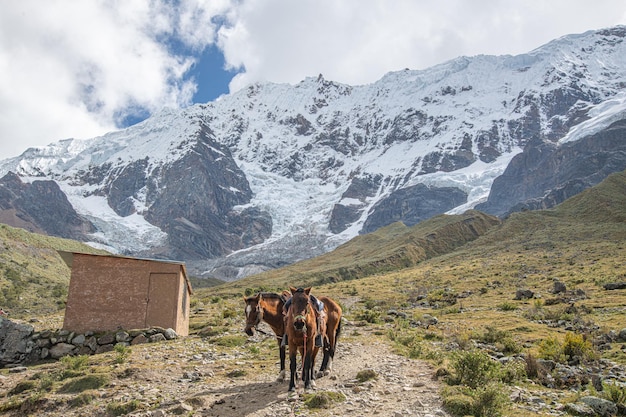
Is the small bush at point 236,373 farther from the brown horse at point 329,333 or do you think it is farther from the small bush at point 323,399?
the small bush at point 323,399

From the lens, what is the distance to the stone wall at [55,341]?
72.4 ft

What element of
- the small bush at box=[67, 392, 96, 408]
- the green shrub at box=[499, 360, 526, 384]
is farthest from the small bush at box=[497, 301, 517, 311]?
the small bush at box=[67, 392, 96, 408]

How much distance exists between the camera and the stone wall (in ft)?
72.4

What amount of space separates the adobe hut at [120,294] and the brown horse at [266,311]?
1002 cm

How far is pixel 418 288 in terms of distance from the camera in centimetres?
5616

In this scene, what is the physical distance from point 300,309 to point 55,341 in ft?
49.7

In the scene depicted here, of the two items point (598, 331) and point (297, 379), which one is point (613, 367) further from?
point (297, 379)

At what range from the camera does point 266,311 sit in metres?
16.0

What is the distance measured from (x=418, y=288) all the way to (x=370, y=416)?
1822 inches

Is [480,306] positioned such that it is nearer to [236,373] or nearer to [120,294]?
[120,294]

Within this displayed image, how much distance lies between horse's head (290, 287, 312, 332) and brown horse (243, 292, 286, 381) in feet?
7.64

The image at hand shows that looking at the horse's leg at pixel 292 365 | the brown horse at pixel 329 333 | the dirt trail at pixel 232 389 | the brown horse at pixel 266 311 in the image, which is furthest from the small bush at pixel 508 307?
the horse's leg at pixel 292 365

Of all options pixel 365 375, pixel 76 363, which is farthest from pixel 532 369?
pixel 76 363

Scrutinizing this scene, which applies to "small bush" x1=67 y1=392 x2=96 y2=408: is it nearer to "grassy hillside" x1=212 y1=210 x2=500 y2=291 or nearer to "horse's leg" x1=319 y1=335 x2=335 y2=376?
"horse's leg" x1=319 y1=335 x2=335 y2=376
